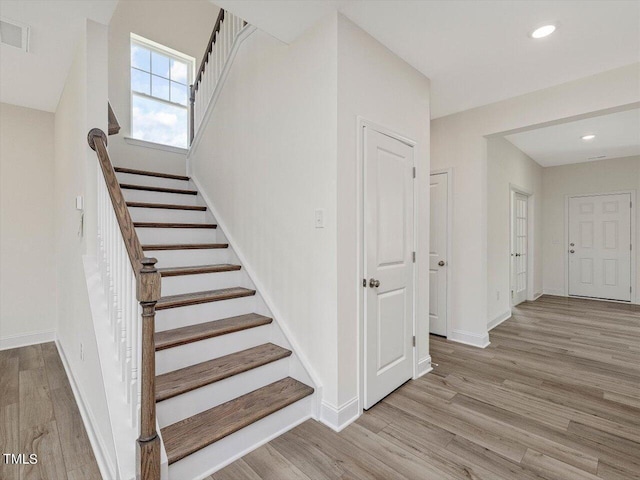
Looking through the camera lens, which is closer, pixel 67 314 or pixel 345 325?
pixel 345 325

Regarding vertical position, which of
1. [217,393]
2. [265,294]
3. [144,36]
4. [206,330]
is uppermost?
[144,36]

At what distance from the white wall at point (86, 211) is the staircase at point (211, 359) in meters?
0.36

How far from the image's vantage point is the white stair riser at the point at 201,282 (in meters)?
2.56

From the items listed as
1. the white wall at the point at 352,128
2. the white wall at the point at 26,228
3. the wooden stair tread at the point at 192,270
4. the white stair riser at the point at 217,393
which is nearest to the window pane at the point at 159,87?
the white wall at the point at 26,228

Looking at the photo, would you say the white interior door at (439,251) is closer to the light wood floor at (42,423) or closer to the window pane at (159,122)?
the light wood floor at (42,423)

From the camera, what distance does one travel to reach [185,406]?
186cm

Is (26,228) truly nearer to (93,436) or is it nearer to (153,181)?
(153,181)

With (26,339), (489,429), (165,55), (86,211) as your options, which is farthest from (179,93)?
(489,429)

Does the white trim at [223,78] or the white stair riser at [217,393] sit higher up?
the white trim at [223,78]

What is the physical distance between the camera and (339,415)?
2.11 meters

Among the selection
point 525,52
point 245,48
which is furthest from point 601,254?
point 245,48

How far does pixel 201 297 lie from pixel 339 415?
125 cm

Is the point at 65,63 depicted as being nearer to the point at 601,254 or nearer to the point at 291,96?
the point at 291,96

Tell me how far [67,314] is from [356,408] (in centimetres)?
267
